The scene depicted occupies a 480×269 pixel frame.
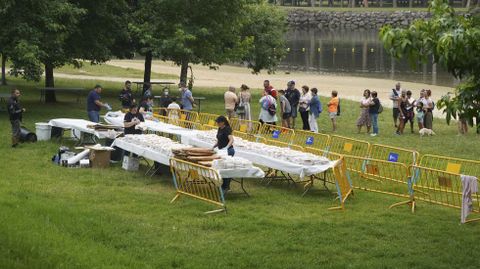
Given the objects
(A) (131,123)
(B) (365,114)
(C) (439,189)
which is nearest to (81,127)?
(A) (131,123)

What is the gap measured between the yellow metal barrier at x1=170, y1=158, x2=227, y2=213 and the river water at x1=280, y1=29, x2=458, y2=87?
25.4 meters

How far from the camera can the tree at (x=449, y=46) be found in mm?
10391

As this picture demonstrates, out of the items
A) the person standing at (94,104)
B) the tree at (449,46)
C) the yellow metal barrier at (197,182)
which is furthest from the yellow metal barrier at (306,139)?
the tree at (449,46)

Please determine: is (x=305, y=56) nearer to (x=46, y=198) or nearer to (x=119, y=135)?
(x=119, y=135)

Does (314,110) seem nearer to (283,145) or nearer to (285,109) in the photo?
(285,109)

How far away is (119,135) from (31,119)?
917 cm

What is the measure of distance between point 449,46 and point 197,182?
7.72 m

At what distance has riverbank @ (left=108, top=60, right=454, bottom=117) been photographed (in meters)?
47.1

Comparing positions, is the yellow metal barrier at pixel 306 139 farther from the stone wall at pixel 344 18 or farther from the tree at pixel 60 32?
the stone wall at pixel 344 18

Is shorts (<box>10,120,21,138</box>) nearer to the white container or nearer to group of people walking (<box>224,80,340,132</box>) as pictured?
the white container

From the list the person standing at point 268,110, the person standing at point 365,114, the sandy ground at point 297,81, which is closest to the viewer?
the person standing at point 268,110

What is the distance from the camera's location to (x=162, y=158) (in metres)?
17.9

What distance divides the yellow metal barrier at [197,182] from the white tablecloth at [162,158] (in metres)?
0.38

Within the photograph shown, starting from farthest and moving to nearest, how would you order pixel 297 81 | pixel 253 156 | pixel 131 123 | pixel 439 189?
1. pixel 297 81
2. pixel 131 123
3. pixel 253 156
4. pixel 439 189
